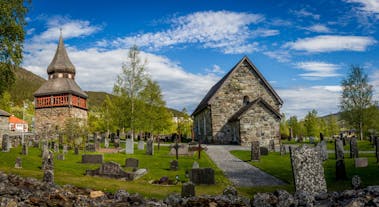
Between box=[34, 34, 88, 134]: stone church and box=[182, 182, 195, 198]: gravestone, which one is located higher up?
box=[34, 34, 88, 134]: stone church

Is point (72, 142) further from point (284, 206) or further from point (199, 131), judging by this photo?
point (284, 206)

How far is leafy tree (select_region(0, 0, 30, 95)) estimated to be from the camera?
25625mm

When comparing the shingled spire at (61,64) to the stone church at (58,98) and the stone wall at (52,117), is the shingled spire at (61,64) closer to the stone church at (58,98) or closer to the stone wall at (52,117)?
the stone church at (58,98)

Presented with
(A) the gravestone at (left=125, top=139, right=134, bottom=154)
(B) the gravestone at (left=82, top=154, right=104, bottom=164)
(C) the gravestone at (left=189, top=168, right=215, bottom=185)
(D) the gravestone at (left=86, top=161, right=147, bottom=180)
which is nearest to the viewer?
(C) the gravestone at (left=189, top=168, right=215, bottom=185)

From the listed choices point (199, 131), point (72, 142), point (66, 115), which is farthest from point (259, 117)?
point (66, 115)

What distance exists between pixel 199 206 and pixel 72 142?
24.1 meters

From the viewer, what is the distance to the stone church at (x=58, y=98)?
53.8 meters

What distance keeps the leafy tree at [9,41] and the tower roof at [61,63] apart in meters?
32.2

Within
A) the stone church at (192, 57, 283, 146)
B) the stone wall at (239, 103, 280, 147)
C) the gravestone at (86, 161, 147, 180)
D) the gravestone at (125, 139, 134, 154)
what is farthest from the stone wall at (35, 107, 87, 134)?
the gravestone at (86, 161, 147, 180)

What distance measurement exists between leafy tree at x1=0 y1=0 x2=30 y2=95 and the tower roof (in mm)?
32172

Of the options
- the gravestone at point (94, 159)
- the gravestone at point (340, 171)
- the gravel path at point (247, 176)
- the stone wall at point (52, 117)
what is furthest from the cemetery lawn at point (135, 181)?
the stone wall at point (52, 117)

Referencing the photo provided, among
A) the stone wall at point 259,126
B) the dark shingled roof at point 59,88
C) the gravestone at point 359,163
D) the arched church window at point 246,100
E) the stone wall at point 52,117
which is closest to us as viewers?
the gravestone at point 359,163

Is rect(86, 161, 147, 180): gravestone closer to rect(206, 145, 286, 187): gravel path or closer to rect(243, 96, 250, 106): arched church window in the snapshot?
rect(206, 145, 286, 187): gravel path

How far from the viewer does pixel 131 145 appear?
83.4 ft
